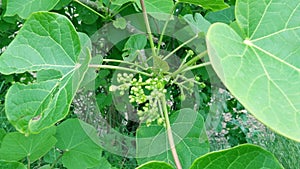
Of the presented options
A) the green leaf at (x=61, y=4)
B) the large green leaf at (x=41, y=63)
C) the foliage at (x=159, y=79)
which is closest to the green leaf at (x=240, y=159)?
the foliage at (x=159, y=79)

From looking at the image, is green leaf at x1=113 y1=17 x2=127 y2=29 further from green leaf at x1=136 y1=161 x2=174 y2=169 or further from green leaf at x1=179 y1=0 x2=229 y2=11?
green leaf at x1=136 y1=161 x2=174 y2=169

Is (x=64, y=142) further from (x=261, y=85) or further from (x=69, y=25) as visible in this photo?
(x=261, y=85)

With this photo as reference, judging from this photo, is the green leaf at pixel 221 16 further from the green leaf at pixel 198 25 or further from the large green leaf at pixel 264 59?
the large green leaf at pixel 264 59

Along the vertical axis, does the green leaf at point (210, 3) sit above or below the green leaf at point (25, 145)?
above

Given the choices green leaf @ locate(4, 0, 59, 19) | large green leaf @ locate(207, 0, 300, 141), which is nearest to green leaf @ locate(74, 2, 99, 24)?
green leaf @ locate(4, 0, 59, 19)

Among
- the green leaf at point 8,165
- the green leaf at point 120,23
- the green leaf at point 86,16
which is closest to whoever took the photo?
the green leaf at point 8,165

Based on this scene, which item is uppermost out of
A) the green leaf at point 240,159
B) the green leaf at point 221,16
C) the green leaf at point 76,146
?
the green leaf at point 221,16

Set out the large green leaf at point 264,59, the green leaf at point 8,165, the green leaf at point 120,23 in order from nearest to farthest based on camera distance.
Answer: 1. the large green leaf at point 264,59
2. the green leaf at point 8,165
3. the green leaf at point 120,23
